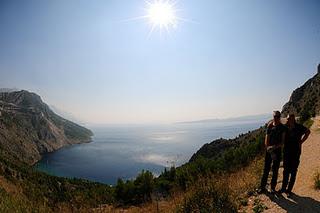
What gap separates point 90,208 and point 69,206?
513 millimetres

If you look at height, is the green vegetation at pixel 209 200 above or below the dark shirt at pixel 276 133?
below

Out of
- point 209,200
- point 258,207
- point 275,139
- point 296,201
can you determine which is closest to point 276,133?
point 275,139

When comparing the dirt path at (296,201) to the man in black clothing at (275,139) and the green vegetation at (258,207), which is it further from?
the man in black clothing at (275,139)

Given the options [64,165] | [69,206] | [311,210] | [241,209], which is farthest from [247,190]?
[64,165]

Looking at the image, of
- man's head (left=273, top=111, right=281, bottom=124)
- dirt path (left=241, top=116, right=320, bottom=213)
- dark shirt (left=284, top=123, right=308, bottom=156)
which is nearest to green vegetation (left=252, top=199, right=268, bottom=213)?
dirt path (left=241, top=116, right=320, bottom=213)

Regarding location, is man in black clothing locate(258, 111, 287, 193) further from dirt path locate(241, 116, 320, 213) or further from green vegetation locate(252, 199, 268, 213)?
green vegetation locate(252, 199, 268, 213)

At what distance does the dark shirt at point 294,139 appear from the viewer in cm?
835

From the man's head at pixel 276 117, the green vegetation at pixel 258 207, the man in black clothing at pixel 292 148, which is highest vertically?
the man's head at pixel 276 117

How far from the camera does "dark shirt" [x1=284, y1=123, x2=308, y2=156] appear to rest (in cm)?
835

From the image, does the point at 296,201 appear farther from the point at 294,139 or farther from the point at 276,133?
the point at 276,133

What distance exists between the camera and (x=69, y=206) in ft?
22.4

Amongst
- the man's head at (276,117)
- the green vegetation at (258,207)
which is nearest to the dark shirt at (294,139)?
the man's head at (276,117)

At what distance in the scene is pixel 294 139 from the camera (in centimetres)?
837

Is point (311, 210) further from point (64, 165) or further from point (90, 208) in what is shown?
point (64, 165)
